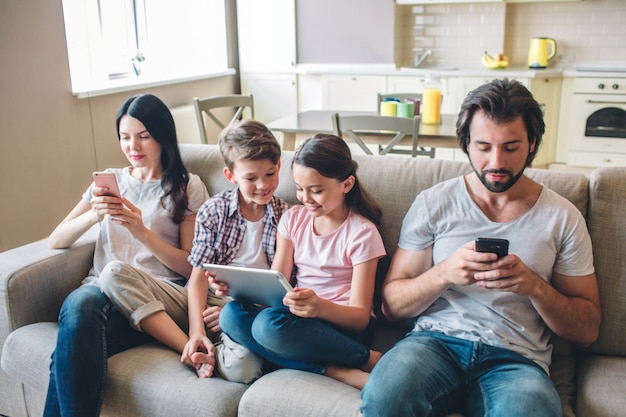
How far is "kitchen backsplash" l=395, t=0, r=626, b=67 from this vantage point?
5.17 meters

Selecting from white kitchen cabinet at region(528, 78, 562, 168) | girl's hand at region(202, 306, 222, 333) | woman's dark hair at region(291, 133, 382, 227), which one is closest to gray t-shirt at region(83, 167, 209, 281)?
girl's hand at region(202, 306, 222, 333)

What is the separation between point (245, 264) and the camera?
6.09ft

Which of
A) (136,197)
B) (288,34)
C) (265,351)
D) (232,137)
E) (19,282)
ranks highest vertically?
(288,34)

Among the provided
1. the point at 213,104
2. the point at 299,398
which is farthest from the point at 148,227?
the point at 213,104

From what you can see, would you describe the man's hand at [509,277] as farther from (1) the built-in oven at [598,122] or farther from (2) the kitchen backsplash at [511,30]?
(2) the kitchen backsplash at [511,30]

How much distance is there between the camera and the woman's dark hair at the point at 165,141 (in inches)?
76.2

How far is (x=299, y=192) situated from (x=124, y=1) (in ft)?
11.4

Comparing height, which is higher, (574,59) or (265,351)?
(574,59)

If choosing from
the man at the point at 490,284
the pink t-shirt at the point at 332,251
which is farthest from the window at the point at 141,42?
the man at the point at 490,284

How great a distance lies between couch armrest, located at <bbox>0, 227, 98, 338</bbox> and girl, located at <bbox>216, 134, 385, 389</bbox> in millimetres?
594

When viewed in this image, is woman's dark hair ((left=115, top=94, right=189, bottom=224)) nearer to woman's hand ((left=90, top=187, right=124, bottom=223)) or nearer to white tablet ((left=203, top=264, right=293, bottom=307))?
woman's hand ((left=90, top=187, right=124, bottom=223))

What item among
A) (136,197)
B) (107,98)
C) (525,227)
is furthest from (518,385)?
(107,98)

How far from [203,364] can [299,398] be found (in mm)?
318

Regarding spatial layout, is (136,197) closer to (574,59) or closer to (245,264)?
(245,264)
